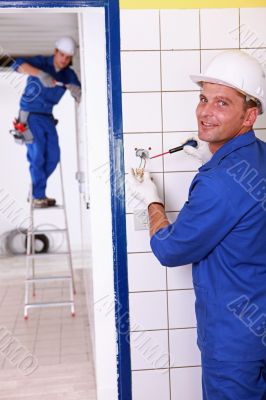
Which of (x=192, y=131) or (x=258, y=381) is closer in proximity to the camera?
(x=258, y=381)

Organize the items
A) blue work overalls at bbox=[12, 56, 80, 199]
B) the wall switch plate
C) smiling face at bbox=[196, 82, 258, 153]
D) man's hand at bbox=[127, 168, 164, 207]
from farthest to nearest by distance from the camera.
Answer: blue work overalls at bbox=[12, 56, 80, 199]
the wall switch plate
man's hand at bbox=[127, 168, 164, 207]
smiling face at bbox=[196, 82, 258, 153]

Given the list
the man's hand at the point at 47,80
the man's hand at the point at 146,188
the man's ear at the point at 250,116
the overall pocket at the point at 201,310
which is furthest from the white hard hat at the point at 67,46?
the overall pocket at the point at 201,310

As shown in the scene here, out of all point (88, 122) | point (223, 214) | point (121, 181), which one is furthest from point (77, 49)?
point (223, 214)

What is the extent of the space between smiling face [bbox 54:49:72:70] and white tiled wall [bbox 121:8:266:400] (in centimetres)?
179

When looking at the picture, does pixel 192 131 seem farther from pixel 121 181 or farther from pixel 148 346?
pixel 148 346

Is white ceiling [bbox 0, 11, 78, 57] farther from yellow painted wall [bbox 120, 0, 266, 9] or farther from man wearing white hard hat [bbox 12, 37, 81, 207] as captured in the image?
yellow painted wall [bbox 120, 0, 266, 9]

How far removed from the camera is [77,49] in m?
3.94

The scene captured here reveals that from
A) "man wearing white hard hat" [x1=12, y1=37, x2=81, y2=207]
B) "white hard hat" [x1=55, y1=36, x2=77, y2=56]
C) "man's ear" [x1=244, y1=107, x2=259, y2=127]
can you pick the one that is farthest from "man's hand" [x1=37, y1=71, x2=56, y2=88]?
"man's ear" [x1=244, y1=107, x2=259, y2=127]

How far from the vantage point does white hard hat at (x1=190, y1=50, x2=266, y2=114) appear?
5.13 feet

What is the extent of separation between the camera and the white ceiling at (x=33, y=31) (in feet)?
11.0

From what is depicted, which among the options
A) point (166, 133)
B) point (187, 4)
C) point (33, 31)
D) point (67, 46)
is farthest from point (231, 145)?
point (33, 31)

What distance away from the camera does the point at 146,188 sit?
1878mm

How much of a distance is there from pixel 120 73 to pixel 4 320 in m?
2.54

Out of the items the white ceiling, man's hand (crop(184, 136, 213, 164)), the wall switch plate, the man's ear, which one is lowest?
the wall switch plate
